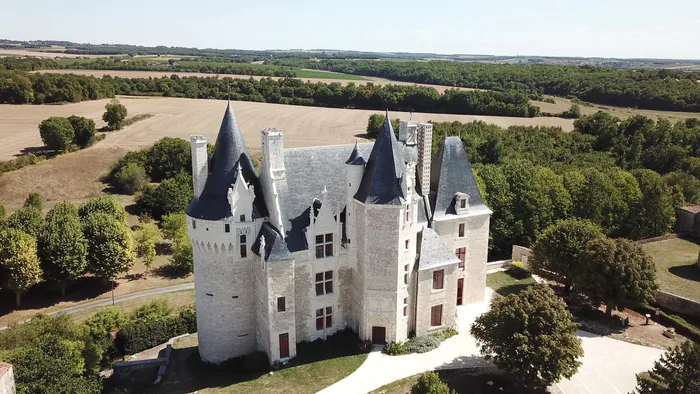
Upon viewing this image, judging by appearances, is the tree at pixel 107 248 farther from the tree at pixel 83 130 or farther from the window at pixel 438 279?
the tree at pixel 83 130

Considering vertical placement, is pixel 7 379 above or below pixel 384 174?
below

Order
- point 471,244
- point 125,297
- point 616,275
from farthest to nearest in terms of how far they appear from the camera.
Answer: point 125,297, point 471,244, point 616,275

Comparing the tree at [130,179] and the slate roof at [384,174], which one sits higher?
the slate roof at [384,174]

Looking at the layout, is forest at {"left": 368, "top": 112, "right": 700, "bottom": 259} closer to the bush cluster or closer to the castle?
the bush cluster

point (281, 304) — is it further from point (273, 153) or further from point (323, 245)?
point (273, 153)

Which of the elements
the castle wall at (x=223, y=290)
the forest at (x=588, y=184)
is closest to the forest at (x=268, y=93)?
the forest at (x=588, y=184)

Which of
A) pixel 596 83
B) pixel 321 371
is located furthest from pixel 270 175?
pixel 596 83

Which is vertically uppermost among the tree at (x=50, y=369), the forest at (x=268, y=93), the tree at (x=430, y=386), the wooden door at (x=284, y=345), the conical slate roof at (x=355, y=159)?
the forest at (x=268, y=93)

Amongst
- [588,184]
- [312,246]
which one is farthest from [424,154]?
[588,184]
